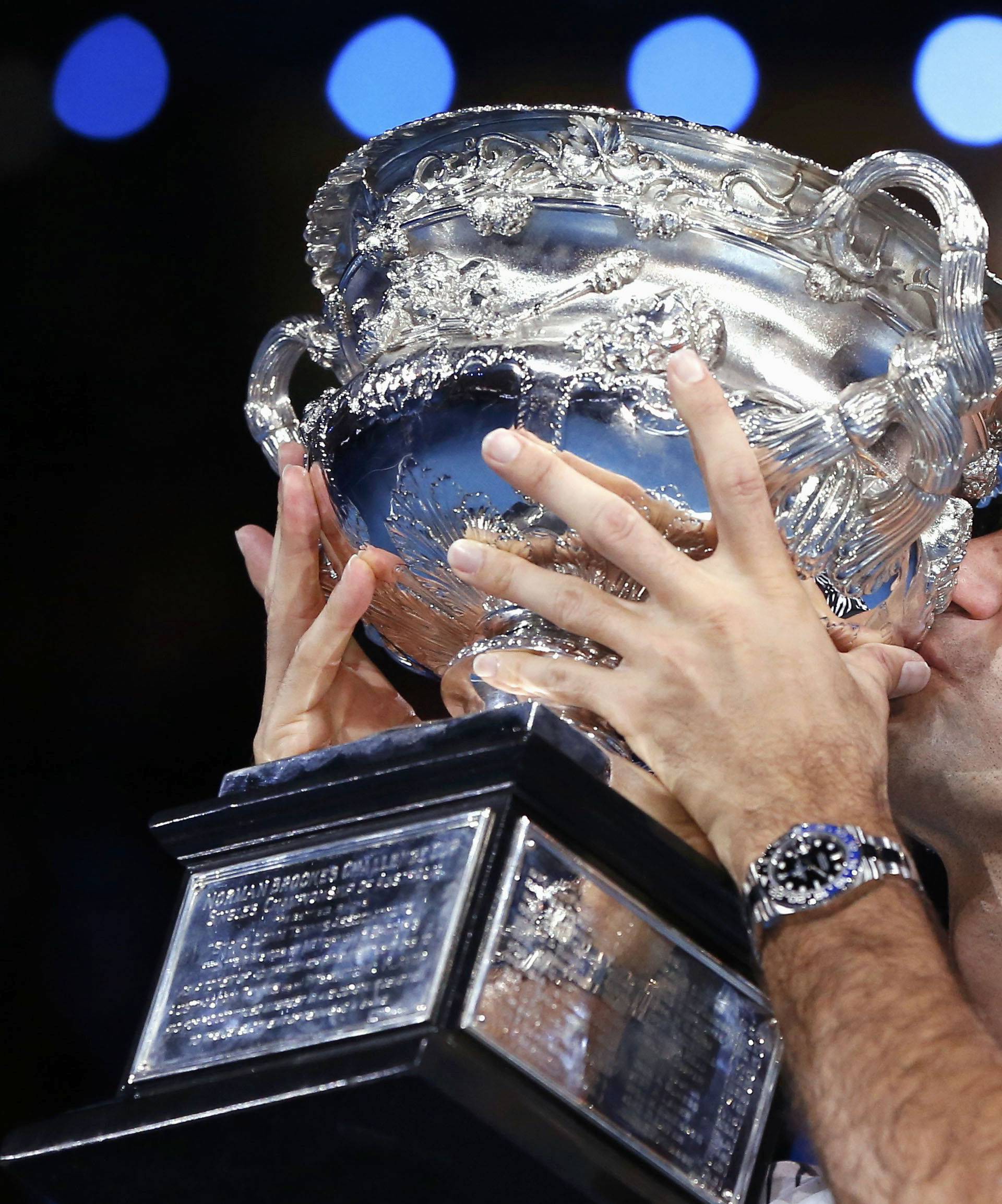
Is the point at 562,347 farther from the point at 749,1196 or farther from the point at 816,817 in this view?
the point at 749,1196

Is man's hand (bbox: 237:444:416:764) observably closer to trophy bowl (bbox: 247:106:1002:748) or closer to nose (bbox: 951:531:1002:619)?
trophy bowl (bbox: 247:106:1002:748)

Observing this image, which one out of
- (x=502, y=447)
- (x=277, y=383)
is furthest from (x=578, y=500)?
(x=277, y=383)

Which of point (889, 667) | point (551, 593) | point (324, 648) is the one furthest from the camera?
point (324, 648)

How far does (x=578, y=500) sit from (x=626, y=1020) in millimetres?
351

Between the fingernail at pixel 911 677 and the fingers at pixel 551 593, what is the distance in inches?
10.8

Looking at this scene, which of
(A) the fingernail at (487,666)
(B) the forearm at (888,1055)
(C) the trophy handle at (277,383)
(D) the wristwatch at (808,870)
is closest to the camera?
(B) the forearm at (888,1055)

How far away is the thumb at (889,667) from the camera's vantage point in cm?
108

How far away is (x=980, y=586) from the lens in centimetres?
136

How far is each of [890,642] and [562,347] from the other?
0.42 meters

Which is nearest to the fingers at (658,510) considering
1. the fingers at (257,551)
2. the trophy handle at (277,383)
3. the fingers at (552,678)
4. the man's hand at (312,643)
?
the fingers at (552,678)

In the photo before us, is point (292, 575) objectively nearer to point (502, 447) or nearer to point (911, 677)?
point (502, 447)

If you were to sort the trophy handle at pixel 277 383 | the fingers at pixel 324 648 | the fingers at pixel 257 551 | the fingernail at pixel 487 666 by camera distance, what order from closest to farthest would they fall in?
1. the fingernail at pixel 487 666
2. the fingers at pixel 324 648
3. the trophy handle at pixel 277 383
4. the fingers at pixel 257 551

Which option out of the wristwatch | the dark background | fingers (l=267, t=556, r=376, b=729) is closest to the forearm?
the wristwatch

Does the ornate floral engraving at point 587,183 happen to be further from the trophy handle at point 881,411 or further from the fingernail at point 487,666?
the fingernail at point 487,666
